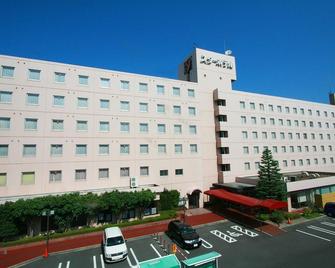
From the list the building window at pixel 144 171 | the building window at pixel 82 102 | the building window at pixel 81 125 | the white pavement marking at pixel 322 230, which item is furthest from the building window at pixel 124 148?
the white pavement marking at pixel 322 230

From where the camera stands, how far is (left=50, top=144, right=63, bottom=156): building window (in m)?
29.2

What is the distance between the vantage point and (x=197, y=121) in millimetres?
39094

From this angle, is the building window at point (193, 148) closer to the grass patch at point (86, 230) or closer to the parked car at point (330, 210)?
the grass patch at point (86, 230)

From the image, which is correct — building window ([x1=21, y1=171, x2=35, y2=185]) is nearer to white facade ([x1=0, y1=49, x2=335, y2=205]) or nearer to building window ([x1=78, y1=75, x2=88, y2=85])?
white facade ([x1=0, y1=49, x2=335, y2=205])

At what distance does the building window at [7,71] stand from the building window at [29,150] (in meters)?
9.45

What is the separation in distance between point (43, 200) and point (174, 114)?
22798mm

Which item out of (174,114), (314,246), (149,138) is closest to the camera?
(314,246)

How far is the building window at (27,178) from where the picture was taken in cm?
2735

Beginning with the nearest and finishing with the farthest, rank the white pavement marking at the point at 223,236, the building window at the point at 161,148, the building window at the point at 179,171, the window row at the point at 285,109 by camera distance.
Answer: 1. the white pavement marking at the point at 223,236
2. the building window at the point at 161,148
3. the building window at the point at 179,171
4. the window row at the point at 285,109

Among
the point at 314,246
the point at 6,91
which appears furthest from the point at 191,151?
the point at 6,91

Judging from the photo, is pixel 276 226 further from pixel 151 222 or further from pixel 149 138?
pixel 149 138

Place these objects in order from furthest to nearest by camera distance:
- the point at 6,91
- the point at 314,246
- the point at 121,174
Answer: the point at 121,174 → the point at 6,91 → the point at 314,246

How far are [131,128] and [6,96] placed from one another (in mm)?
16728

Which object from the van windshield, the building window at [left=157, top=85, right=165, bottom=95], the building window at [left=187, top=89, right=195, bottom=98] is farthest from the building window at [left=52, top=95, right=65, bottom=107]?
Answer: the building window at [left=187, top=89, right=195, bottom=98]
